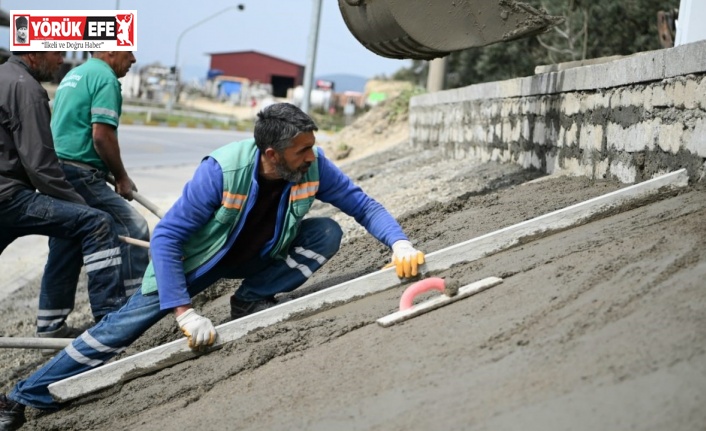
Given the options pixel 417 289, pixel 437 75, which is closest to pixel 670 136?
pixel 417 289

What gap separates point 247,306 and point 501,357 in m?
2.08

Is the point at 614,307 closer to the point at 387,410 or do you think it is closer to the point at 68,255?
the point at 387,410

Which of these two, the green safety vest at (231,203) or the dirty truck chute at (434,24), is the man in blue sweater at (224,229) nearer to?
the green safety vest at (231,203)

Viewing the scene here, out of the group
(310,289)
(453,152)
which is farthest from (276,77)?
(310,289)

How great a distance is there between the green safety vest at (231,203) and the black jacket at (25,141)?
1.18 meters

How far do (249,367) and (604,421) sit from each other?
177cm

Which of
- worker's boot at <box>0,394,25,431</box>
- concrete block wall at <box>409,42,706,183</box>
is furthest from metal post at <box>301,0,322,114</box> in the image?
worker's boot at <box>0,394,25,431</box>

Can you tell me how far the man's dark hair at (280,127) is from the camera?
4039 millimetres

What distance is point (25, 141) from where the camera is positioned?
497 centimetres

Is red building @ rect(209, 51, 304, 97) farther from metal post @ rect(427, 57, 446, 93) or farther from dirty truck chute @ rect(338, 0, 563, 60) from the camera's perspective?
dirty truck chute @ rect(338, 0, 563, 60)

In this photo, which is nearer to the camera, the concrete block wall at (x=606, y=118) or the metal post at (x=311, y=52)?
the concrete block wall at (x=606, y=118)

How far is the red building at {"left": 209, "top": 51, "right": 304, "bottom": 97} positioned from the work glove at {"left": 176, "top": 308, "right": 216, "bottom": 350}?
74.9m

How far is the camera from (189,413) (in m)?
3.52

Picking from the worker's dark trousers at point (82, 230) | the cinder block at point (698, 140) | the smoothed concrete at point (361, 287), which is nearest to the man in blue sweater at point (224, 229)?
the smoothed concrete at point (361, 287)
